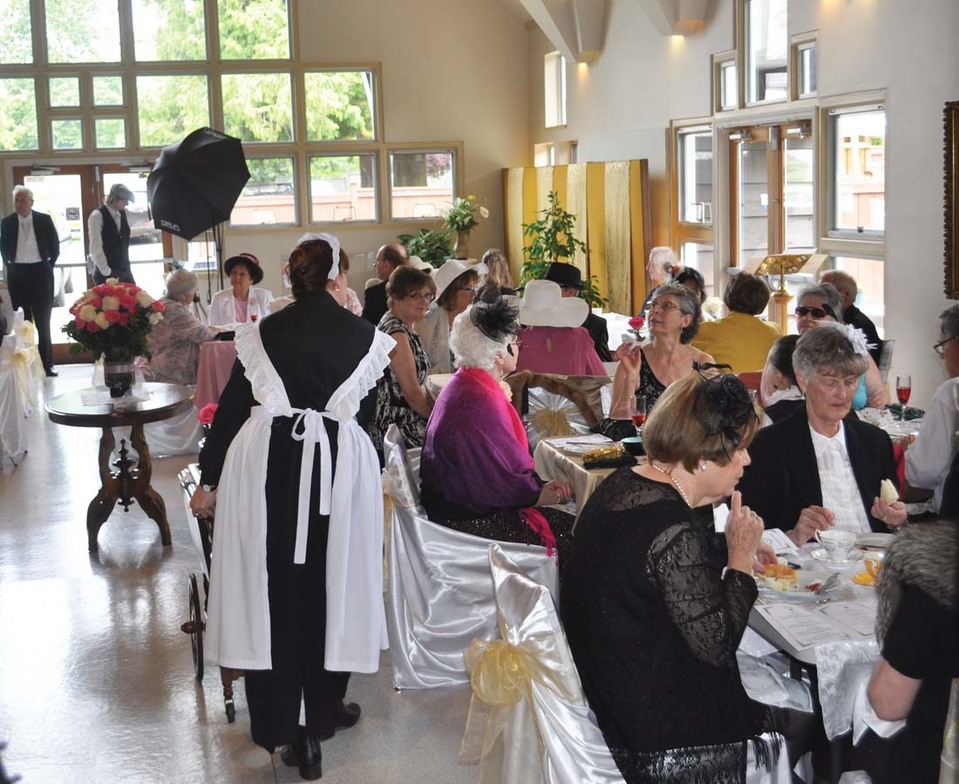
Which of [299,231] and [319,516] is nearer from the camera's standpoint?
[319,516]

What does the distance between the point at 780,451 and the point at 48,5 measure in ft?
40.9

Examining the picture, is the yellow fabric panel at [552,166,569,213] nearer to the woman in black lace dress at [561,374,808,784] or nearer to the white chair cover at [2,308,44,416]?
the white chair cover at [2,308,44,416]

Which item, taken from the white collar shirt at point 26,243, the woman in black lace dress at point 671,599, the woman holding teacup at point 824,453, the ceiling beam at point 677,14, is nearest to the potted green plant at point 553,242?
the ceiling beam at point 677,14

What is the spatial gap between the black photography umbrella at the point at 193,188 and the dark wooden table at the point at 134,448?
2.51 metres

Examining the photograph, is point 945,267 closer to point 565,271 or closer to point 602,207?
point 565,271

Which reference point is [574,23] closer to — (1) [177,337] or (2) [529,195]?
(2) [529,195]

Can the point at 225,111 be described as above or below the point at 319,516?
above

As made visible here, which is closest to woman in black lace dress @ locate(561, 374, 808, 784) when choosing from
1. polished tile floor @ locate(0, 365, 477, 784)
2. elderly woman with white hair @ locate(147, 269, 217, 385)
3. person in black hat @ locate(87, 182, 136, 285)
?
polished tile floor @ locate(0, 365, 477, 784)

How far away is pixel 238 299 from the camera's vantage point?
29.3ft

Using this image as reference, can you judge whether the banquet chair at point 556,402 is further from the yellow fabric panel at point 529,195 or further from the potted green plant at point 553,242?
the yellow fabric panel at point 529,195

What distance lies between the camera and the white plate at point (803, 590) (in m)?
2.89

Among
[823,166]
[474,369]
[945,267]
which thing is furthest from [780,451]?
[823,166]

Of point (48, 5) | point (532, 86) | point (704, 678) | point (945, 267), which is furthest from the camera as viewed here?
point (532, 86)

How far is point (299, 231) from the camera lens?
1419 cm
